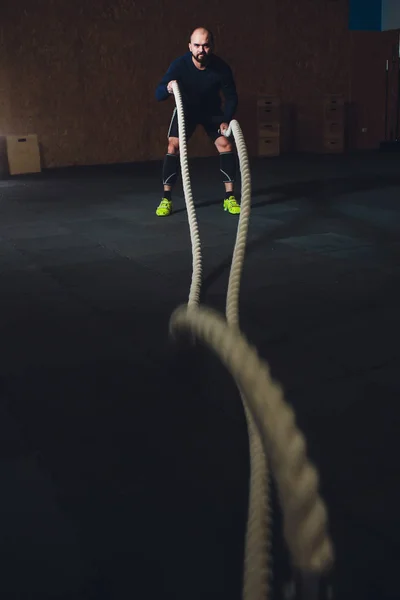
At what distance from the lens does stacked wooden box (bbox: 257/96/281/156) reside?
31.7ft

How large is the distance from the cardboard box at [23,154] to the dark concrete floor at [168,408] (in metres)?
4.18

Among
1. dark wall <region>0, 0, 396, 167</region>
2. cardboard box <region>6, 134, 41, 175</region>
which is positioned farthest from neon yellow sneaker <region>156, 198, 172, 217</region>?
dark wall <region>0, 0, 396, 167</region>

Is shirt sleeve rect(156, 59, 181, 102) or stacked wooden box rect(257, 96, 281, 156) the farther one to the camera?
stacked wooden box rect(257, 96, 281, 156)

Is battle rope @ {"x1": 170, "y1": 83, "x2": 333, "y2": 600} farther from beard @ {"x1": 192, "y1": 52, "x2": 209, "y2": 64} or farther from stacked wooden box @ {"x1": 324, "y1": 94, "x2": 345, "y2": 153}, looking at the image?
stacked wooden box @ {"x1": 324, "y1": 94, "x2": 345, "y2": 153}

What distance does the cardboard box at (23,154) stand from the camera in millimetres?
8281

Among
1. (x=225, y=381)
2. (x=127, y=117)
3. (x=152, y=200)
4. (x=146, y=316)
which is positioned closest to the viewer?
(x=225, y=381)

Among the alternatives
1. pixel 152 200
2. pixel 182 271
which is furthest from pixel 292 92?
pixel 182 271

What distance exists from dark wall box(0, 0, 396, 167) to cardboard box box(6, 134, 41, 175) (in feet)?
1.04

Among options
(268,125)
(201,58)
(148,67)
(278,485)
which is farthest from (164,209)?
(268,125)

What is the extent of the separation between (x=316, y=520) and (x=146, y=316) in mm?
1977

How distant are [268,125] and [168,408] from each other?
8.30 m

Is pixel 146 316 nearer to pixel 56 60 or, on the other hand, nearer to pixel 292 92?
pixel 56 60

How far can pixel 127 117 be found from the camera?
920 centimetres

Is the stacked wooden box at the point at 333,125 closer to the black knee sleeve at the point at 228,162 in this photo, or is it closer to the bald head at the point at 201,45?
the black knee sleeve at the point at 228,162
